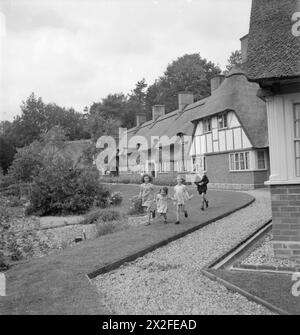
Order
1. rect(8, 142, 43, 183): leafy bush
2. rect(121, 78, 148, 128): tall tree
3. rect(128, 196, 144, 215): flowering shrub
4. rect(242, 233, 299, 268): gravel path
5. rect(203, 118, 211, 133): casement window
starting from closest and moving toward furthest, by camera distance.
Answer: rect(242, 233, 299, 268): gravel path → rect(128, 196, 144, 215): flowering shrub → rect(203, 118, 211, 133): casement window → rect(8, 142, 43, 183): leafy bush → rect(121, 78, 148, 128): tall tree

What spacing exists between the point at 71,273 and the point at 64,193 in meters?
12.1

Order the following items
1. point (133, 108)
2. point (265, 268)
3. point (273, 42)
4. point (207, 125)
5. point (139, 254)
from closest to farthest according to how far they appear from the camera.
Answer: point (265, 268) → point (273, 42) → point (139, 254) → point (207, 125) → point (133, 108)

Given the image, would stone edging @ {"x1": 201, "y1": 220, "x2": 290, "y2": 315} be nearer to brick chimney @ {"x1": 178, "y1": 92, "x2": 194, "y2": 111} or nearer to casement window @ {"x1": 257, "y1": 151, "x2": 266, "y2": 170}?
casement window @ {"x1": 257, "y1": 151, "x2": 266, "y2": 170}

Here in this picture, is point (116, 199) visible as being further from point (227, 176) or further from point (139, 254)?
point (139, 254)

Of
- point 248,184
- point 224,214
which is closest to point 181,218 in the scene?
point 224,214

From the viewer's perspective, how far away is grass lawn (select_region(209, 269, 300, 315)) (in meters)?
4.67

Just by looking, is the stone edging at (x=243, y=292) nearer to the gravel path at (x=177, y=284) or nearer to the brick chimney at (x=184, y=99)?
the gravel path at (x=177, y=284)

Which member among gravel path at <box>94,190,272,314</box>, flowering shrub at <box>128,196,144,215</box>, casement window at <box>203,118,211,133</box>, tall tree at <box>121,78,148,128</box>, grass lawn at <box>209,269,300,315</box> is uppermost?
tall tree at <box>121,78,148,128</box>

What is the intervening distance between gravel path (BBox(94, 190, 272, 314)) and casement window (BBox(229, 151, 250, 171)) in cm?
1590

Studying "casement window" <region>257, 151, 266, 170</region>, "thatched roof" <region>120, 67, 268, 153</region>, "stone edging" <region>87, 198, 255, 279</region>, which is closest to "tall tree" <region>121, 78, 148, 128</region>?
"thatched roof" <region>120, 67, 268, 153</region>

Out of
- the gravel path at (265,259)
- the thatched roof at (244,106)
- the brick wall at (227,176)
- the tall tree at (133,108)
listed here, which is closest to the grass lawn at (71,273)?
the gravel path at (265,259)

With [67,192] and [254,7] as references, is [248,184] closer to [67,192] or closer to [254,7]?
[67,192]

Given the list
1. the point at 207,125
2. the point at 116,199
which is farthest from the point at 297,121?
the point at 207,125

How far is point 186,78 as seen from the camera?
59.2 meters
